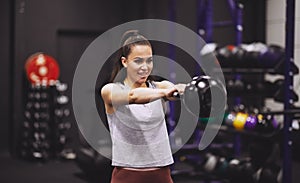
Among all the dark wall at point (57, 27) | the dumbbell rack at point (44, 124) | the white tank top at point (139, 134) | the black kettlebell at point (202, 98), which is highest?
the dark wall at point (57, 27)

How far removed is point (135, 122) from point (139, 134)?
0.16ft

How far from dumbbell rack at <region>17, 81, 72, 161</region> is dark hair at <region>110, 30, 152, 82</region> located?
15.1 feet

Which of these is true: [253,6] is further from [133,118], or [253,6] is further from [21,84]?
[133,118]

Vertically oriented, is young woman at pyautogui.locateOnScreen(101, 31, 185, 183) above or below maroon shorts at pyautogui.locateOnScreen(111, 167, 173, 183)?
above

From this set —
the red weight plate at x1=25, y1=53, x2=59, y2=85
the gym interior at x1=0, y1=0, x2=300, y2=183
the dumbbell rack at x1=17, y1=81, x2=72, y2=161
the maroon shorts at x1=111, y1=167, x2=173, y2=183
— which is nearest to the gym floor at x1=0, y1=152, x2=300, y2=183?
the gym interior at x1=0, y1=0, x2=300, y2=183

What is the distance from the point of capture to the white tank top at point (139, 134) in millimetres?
1896

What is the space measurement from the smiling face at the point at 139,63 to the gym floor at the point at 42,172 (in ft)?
11.0

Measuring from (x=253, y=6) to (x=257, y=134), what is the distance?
12.2 ft

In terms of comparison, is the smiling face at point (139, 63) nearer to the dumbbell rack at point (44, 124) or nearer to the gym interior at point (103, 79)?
the gym interior at point (103, 79)

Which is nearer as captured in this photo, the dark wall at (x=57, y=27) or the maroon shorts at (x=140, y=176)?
the maroon shorts at (x=140, y=176)

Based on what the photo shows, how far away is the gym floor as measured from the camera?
523 centimetres

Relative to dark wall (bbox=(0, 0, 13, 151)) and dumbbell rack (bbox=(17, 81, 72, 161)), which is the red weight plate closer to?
dumbbell rack (bbox=(17, 81, 72, 161))

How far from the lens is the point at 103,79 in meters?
6.08

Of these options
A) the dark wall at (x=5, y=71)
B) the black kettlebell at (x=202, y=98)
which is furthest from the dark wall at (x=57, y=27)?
the black kettlebell at (x=202, y=98)
